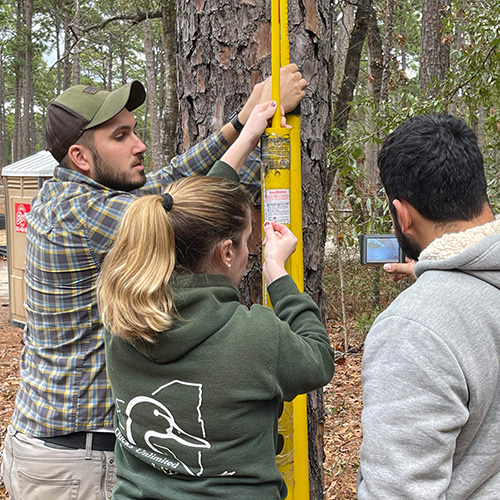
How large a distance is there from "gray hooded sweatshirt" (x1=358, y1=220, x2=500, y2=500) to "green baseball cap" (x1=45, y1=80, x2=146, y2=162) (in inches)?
49.4

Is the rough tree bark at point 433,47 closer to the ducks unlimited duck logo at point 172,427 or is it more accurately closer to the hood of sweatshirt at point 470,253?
the hood of sweatshirt at point 470,253

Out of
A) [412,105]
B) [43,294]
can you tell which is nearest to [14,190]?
[412,105]

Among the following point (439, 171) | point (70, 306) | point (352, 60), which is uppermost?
point (352, 60)

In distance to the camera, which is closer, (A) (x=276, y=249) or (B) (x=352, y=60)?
(A) (x=276, y=249)

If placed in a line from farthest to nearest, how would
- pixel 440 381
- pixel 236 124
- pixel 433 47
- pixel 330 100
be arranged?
pixel 433 47 → pixel 330 100 → pixel 236 124 → pixel 440 381

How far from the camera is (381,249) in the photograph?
7.57 ft

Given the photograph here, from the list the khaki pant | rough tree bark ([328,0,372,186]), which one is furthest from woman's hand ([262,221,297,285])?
rough tree bark ([328,0,372,186])

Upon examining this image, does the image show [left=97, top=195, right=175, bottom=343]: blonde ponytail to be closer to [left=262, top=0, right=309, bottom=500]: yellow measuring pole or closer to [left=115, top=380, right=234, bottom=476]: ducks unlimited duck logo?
[left=115, top=380, right=234, bottom=476]: ducks unlimited duck logo

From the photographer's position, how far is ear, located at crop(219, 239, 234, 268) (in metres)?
1.70

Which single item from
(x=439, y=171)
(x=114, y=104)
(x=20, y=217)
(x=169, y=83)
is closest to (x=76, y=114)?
(x=114, y=104)

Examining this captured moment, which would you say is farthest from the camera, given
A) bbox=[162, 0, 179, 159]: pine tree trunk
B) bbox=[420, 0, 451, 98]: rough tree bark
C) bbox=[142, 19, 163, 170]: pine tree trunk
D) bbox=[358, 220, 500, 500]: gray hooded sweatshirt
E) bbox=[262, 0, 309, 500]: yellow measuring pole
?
bbox=[142, 19, 163, 170]: pine tree trunk

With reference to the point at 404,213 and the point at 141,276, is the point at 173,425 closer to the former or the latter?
the point at 141,276

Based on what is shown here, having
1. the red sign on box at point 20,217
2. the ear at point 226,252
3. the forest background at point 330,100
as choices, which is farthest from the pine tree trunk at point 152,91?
the ear at point 226,252

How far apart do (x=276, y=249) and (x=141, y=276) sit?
52 cm
